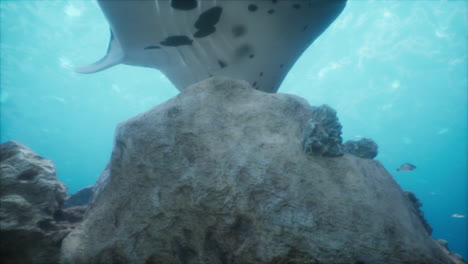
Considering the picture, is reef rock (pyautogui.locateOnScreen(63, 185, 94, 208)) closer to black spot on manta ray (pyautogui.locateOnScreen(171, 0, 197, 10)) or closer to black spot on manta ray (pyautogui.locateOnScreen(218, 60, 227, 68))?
black spot on manta ray (pyautogui.locateOnScreen(218, 60, 227, 68))

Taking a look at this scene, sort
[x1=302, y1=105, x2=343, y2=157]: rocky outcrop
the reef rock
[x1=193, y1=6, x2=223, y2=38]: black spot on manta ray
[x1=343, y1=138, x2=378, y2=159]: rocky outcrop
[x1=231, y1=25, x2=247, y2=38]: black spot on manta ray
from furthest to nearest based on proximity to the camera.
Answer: the reef rock, [x1=343, y1=138, x2=378, y2=159]: rocky outcrop, [x1=231, y1=25, x2=247, y2=38]: black spot on manta ray, [x1=193, y1=6, x2=223, y2=38]: black spot on manta ray, [x1=302, y1=105, x2=343, y2=157]: rocky outcrop

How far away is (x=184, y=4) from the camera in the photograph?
106 inches

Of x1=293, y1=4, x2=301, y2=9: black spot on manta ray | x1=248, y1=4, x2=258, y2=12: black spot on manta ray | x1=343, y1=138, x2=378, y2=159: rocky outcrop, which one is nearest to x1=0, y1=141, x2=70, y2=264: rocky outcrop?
x1=248, y1=4, x2=258, y2=12: black spot on manta ray

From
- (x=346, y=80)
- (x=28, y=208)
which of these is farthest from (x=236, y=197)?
(x=346, y=80)

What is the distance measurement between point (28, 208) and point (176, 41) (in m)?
2.95

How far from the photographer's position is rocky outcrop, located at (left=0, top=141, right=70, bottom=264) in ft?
8.20

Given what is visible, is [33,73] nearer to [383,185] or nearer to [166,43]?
[166,43]

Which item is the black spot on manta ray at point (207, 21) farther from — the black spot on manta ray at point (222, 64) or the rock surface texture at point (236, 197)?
the rock surface texture at point (236, 197)

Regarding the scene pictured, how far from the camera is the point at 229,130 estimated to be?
2.46 metres

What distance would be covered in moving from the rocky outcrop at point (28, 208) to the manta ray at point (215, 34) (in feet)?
5.43

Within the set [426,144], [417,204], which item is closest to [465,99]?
[426,144]

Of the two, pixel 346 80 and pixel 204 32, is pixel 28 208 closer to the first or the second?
pixel 204 32

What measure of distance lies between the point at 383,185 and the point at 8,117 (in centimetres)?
5577

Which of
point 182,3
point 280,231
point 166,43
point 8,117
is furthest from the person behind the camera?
point 8,117
